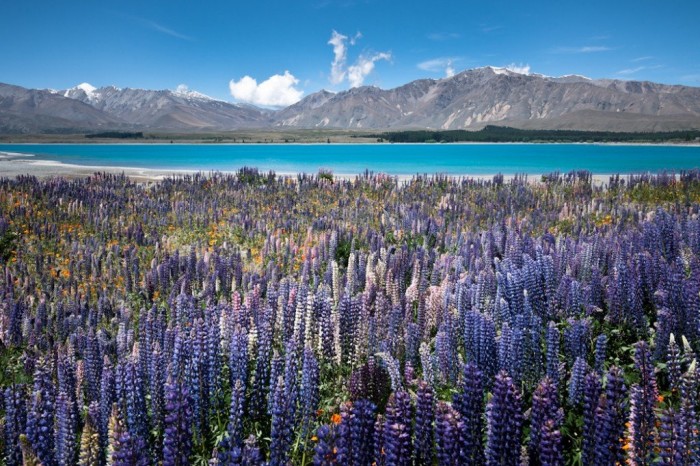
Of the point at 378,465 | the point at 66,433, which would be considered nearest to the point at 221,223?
the point at 66,433

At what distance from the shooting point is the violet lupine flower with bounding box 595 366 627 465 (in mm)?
3178

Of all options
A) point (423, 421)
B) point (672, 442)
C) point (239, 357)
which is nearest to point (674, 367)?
point (672, 442)

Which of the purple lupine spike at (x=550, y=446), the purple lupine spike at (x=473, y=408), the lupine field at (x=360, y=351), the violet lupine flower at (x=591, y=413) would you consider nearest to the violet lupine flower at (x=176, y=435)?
the lupine field at (x=360, y=351)

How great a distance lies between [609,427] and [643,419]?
0.38 meters

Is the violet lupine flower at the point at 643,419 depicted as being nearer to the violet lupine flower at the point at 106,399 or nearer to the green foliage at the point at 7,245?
the violet lupine flower at the point at 106,399

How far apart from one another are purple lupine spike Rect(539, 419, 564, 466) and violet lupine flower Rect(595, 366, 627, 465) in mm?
348

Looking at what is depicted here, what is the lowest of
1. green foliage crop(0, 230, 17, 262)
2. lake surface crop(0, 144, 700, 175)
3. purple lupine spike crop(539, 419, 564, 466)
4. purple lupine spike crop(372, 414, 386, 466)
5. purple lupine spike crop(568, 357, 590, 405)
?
green foliage crop(0, 230, 17, 262)

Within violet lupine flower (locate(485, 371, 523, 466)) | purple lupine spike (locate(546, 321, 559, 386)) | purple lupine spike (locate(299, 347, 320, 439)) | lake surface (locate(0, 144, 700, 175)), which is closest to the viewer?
violet lupine flower (locate(485, 371, 523, 466))

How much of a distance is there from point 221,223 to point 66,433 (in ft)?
43.9

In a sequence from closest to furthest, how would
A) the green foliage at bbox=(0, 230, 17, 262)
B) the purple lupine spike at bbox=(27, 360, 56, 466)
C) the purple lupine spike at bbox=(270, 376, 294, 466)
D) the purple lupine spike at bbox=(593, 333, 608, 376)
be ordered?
the purple lupine spike at bbox=(270, 376, 294, 466), the purple lupine spike at bbox=(27, 360, 56, 466), the purple lupine spike at bbox=(593, 333, 608, 376), the green foliage at bbox=(0, 230, 17, 262)

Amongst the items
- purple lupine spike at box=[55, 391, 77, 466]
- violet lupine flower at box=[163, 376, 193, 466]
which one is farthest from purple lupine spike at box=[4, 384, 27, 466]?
violet lupine flower at box=[163, 376, 193, 466]

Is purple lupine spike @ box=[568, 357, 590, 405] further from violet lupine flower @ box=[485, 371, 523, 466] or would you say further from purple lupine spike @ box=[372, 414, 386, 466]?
purple lupine spike @ box=[372, 414, 386, 466]

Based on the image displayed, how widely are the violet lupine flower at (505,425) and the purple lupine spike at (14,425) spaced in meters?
3.77

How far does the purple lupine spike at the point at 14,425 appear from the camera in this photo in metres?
4.26
